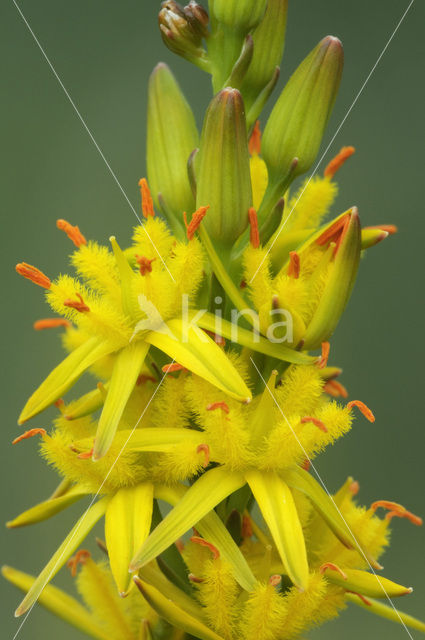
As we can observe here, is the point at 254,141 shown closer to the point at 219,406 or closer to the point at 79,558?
the point at 219,406

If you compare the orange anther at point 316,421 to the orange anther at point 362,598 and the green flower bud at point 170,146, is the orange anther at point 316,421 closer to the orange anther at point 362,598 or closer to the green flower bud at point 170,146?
the orange anther at point 362,598

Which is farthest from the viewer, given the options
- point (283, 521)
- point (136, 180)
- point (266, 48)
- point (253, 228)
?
point (136, 180)

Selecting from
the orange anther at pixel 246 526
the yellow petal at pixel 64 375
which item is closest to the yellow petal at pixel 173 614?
the orange anther at pixel 246 526

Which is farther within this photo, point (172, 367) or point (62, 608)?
point (62, 608)

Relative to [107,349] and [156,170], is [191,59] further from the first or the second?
[107,349]

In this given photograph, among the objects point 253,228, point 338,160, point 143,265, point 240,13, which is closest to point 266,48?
point 240,13

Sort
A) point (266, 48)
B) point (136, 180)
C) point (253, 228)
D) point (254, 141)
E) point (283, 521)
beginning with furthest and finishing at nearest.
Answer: point (136, 180) < point (254, 141) < point (266, 48) < point (253, 228) < point (283, 521)
